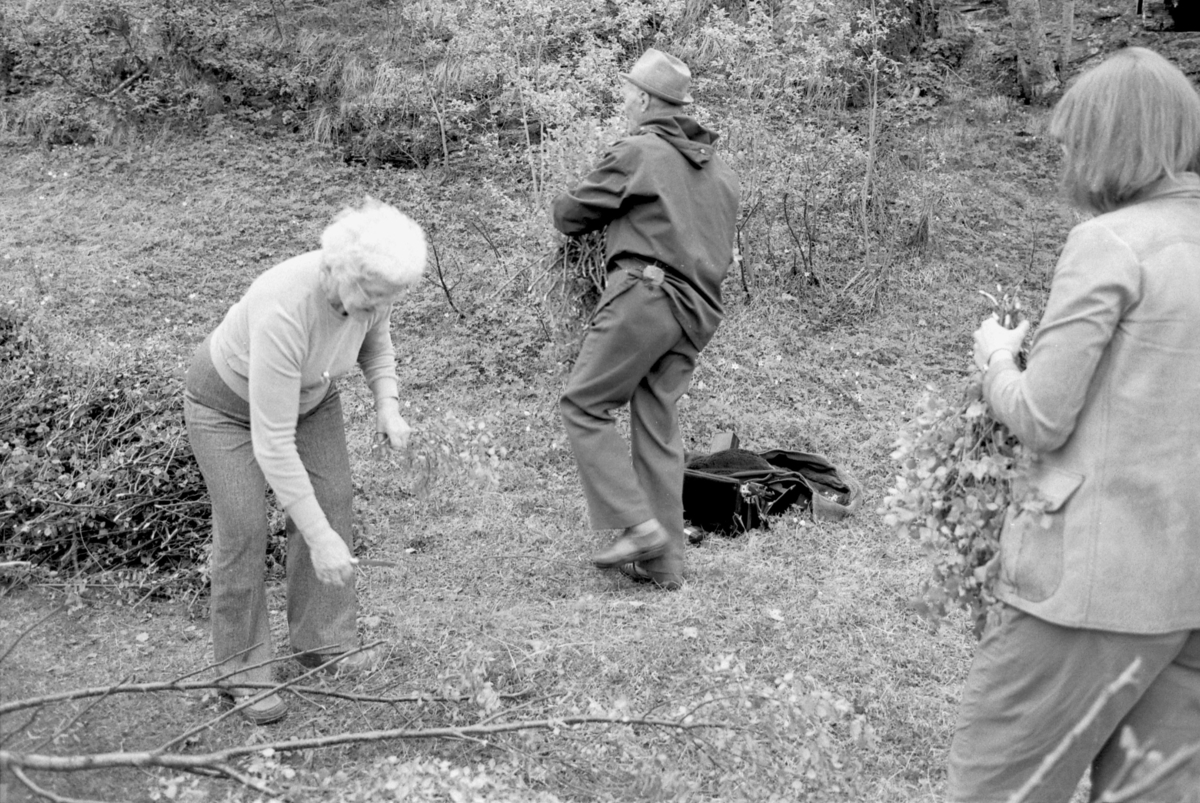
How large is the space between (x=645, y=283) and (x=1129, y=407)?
99.9 inches

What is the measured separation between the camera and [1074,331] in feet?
7.06

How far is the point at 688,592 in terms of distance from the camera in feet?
15.1

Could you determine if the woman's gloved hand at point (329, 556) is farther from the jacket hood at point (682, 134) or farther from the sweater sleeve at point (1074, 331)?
the jacket hood at point (682, 134)

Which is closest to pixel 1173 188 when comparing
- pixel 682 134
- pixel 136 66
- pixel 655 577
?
pixel 682 134

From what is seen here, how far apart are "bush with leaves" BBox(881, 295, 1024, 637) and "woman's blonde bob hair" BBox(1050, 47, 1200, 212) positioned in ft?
1.63

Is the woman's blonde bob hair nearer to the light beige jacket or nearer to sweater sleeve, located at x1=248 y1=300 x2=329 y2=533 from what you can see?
the light beige jacket

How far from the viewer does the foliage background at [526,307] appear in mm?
3596

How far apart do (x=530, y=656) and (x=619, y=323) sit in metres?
1.32

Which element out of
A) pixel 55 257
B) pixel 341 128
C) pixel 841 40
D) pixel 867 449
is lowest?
pixel 867 449

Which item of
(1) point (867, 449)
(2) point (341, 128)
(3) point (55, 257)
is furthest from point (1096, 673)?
(2) point (341, 128)

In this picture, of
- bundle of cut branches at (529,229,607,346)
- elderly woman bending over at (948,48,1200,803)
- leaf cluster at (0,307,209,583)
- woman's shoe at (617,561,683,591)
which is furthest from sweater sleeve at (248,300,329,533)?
bundle of cut branches at (529,229,607,346)

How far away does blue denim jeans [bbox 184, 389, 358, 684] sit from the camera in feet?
11.6

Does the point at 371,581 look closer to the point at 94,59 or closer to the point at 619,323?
the point at 619,323

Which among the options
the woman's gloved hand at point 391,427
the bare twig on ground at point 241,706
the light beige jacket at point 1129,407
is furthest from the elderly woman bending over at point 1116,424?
the woman's gloved hand at point 391,427
